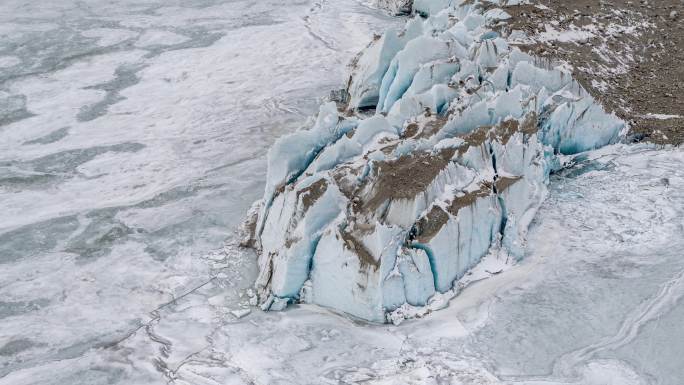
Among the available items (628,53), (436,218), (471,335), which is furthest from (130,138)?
(628,53)

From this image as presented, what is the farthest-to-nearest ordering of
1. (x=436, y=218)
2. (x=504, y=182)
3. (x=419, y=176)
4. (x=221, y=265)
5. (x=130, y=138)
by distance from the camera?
(x=130, y=138) → (x=504, y=182) → (x=221, y=265) → (x=419, y=176) → (x=436, y=218)

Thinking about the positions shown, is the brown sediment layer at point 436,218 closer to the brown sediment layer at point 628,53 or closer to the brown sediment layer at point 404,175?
the brown sediment layer at point 404,175

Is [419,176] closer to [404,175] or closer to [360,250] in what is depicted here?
[404,175]

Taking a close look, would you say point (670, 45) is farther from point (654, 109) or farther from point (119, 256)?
point (119, 256)

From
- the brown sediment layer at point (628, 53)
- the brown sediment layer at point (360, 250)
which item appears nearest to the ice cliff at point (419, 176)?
the brown sediment layer at point (360, 250)

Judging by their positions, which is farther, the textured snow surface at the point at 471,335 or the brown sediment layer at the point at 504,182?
the brown sediment layer at the point at 504,182

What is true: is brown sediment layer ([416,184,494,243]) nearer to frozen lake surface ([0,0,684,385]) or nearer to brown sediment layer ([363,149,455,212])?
brown sediment layer ([363,149,455,212])
